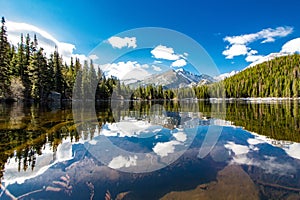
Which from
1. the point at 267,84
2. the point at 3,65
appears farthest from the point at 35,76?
the point at 267,84

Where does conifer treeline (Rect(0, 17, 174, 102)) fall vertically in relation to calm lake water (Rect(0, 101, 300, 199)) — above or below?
above

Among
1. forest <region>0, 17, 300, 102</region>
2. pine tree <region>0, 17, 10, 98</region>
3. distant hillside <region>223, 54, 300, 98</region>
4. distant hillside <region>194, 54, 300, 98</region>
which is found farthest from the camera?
distant hillside <region>194, 54, 300, 98</region>

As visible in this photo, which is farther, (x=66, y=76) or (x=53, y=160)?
(x=66, y=76)

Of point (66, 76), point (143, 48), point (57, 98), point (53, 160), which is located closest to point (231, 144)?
point (53, 160)

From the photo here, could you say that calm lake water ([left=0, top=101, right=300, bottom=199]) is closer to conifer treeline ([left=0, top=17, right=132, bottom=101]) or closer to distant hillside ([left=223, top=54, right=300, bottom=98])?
conifer treeline ([left=0, top=17, right=132, bottom=101])

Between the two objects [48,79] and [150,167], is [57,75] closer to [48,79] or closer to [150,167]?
[48,79]

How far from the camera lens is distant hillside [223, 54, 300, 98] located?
4897 inches

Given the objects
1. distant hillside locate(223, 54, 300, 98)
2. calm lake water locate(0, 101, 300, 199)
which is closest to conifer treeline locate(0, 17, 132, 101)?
calm lake water locate(0, 101, 300, 199)

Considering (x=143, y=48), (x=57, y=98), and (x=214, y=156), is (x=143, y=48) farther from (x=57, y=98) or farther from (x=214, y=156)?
(x=57, y=98)

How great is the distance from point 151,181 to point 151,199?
89 centimetres

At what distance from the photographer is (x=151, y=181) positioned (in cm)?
515

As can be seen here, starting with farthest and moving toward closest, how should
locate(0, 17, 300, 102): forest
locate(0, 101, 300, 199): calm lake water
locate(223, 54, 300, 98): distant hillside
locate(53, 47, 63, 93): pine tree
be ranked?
locate(223, 54, 300, 98): distant hillside, locate(53, 47, 63, 93): pine tree, locate(0, 17, 300, 102): forest, locate(0, 101, 300, 199): calm lake water

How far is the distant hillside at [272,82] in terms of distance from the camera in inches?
4897

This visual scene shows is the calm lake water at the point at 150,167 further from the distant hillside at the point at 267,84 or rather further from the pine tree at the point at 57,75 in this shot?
the distant hillside at the point at 267,84
